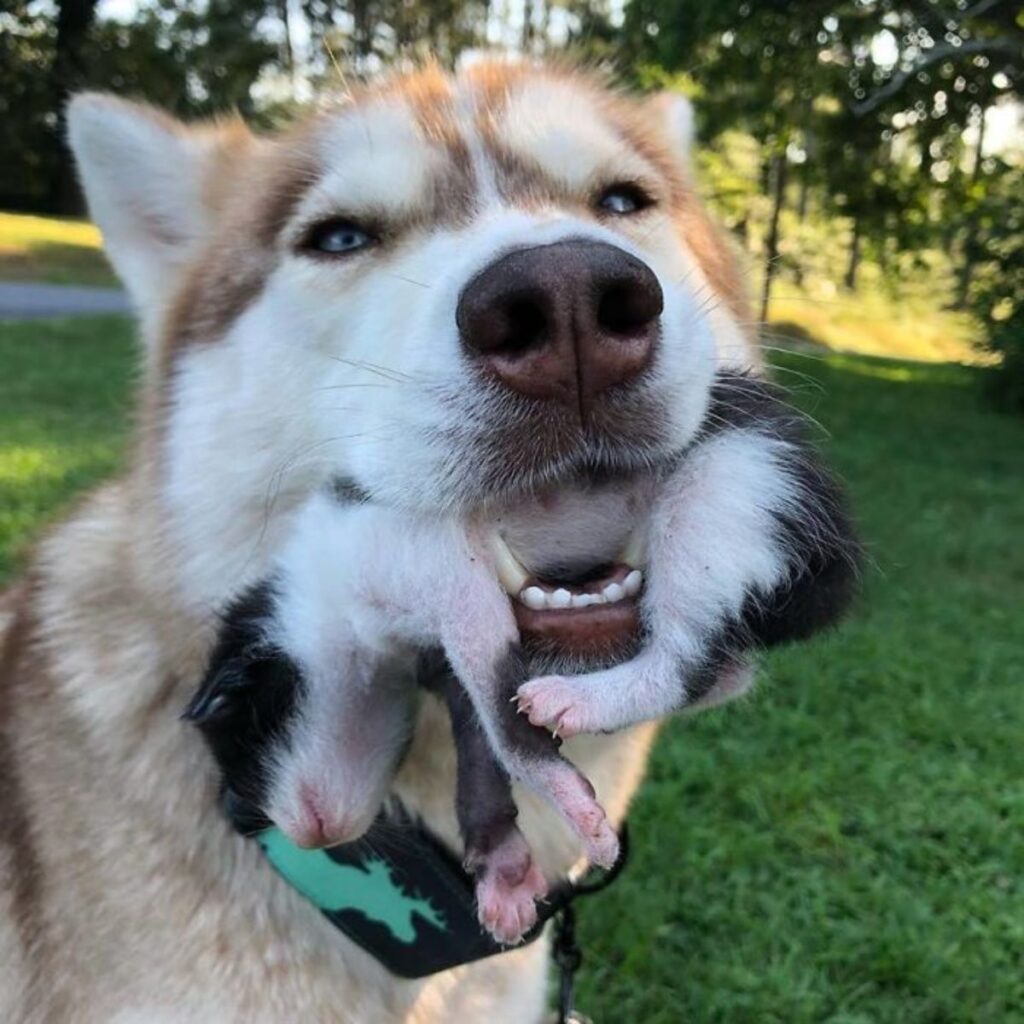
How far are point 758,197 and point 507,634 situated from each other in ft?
92.3

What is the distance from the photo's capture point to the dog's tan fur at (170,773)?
71.9 inches

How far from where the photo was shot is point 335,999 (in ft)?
6.07

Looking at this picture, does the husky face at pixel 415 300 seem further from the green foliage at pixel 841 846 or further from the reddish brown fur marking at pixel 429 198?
the green foliage at pixel 841 846

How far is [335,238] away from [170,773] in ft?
3.48

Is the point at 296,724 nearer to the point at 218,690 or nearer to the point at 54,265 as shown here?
the point at 218,690

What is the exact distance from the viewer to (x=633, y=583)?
4.56ft

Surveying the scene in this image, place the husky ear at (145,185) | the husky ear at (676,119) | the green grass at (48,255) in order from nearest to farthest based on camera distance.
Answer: the husky ear at (145,185) < the husky ear at (676,119) < the green grass at (48,255)

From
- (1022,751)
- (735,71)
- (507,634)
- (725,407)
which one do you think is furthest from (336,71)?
(735,71)

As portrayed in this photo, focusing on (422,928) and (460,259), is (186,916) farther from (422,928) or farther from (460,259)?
(460,259)

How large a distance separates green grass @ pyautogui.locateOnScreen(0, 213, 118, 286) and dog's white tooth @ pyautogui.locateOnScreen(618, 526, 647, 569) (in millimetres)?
22508

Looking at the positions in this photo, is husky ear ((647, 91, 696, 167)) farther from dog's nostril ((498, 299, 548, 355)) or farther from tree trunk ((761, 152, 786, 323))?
dog's nostril ((498, 299, 548, 355))

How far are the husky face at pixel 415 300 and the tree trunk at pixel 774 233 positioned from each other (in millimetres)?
315

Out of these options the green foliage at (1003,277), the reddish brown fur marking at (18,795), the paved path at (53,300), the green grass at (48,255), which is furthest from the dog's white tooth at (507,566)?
the green grass at (48,255)

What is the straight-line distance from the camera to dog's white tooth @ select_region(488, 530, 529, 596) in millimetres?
1389
